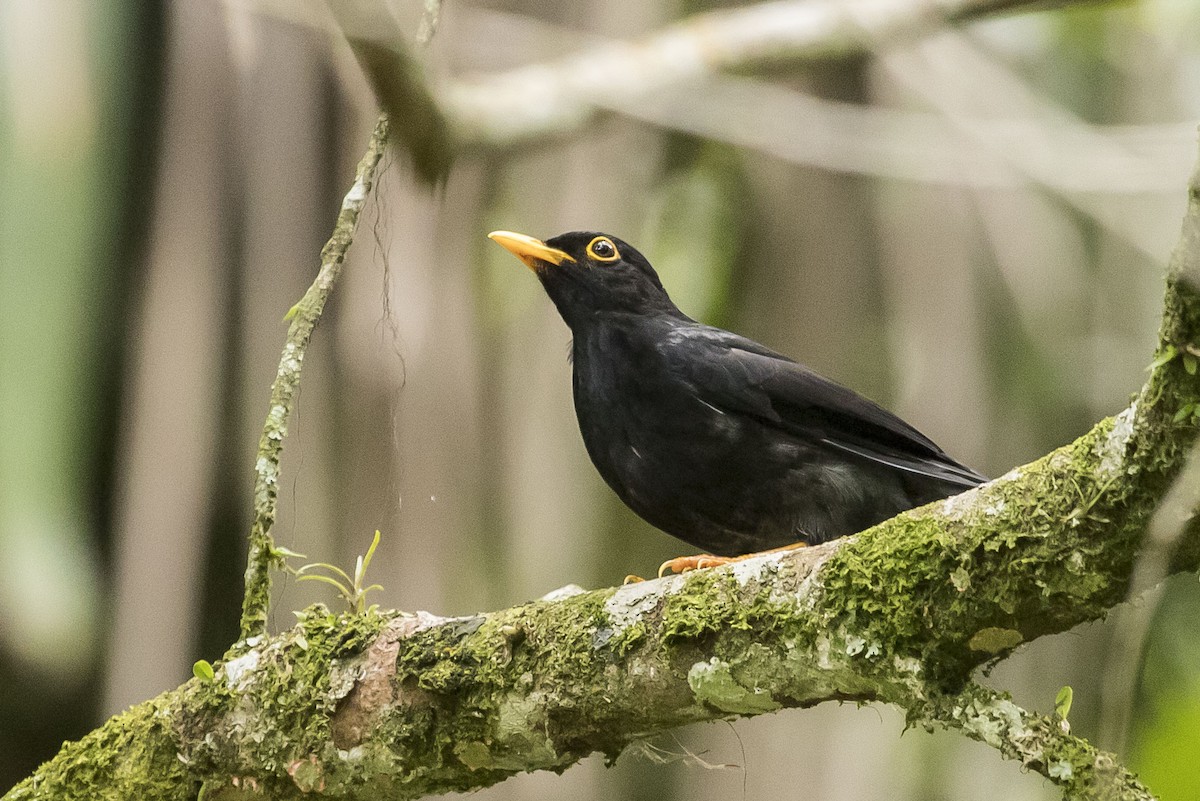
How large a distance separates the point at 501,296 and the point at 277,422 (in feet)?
8.18

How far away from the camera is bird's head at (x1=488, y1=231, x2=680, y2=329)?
4.50 meters

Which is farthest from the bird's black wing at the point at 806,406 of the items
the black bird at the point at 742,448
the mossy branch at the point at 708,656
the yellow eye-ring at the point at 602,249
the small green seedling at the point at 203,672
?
the small green seedling at the point at 203,672

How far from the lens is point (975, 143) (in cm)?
478

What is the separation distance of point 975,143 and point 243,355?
289 cm

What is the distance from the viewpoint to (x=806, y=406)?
158 inches

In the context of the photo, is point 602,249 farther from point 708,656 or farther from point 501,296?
point 708,656

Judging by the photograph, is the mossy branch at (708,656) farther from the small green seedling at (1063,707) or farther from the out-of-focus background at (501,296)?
the out-of-focus background at (501,296)

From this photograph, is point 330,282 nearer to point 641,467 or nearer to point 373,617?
point 373,617

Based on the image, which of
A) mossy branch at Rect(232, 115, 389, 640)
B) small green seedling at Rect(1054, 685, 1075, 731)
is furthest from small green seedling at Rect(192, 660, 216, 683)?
small green seedling at Rect(1054, 685, 1075, 731)

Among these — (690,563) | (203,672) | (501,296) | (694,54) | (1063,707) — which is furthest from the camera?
(501,296)

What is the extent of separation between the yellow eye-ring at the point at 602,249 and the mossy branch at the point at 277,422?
1484 mm

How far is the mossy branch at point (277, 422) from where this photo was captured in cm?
309

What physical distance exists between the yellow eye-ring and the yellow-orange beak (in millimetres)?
92

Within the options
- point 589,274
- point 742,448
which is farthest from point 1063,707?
point 589,274
